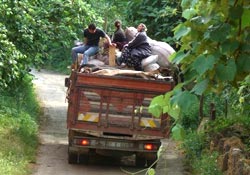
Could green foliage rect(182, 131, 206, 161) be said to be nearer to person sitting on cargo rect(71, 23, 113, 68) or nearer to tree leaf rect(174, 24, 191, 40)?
person sitting on cargo rect(71, 23, 113, 68)

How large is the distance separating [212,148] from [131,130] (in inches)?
68.4

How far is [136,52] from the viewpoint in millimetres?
12266

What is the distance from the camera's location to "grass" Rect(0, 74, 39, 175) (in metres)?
10.4

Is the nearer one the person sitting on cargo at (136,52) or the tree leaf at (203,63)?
the tree leaf at (203,63)

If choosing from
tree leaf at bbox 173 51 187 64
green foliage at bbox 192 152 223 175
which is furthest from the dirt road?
tree leaf at bbox 173 51 187 64

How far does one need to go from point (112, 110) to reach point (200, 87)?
8160 millimetres

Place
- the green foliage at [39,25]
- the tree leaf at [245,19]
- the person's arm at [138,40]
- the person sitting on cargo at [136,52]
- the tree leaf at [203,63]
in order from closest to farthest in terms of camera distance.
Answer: the tree leaf at [203,63]
the tree leaf at [245,19]
the person sitting on cargo at [136,52]
the person's arm at [138,40]
the green foliage at [39,25]

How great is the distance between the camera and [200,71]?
8.54ft

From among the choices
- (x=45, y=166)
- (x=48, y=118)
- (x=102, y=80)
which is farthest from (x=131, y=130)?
(x=48, y=118)

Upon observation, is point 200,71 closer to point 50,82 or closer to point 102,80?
point 102,80

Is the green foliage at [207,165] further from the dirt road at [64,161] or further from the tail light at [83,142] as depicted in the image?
the tail light at [83,142]

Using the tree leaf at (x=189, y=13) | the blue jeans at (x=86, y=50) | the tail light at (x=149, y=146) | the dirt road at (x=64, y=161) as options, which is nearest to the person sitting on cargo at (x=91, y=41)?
the blue jeans at (x=86, y=50)

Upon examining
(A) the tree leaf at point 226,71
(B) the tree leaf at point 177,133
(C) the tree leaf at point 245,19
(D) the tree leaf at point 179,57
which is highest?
(C) the tree leaf at point 245,19

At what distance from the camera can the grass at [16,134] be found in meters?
10.4
